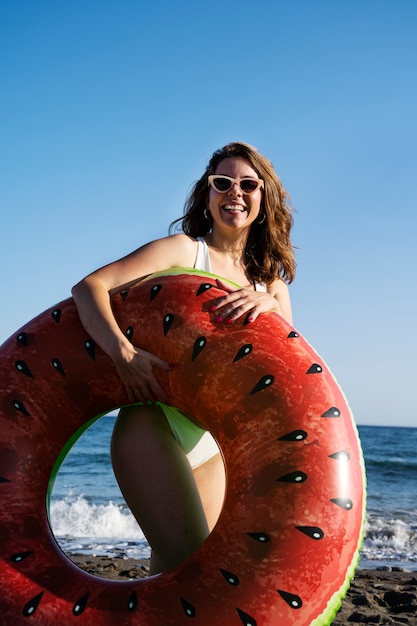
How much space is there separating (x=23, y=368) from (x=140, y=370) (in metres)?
0.44

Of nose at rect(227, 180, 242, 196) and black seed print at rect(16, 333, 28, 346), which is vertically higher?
nose at rect(227, 180, 242, 196)

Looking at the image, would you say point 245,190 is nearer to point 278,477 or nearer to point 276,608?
point 278,477

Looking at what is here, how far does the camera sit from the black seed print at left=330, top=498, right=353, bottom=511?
2.32 meters

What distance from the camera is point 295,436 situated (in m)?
2.36

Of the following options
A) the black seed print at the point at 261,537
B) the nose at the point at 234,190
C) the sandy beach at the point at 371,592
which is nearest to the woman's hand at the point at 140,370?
the black seed print at the point at 261,537

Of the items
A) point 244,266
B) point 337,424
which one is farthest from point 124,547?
point 337,424

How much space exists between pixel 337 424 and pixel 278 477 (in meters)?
0.29

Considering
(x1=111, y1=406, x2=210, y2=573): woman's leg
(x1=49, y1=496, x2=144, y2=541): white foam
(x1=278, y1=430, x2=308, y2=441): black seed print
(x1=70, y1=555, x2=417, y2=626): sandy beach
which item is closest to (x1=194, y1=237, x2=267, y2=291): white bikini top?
(x1=111, y1=406, x2=210, y2=573): woman's leg

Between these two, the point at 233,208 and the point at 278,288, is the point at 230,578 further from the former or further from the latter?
the point at 233,208

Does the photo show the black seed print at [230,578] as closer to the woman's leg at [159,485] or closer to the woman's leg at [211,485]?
the woman's leg at [159,485]

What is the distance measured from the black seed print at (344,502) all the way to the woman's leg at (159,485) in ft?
1.97

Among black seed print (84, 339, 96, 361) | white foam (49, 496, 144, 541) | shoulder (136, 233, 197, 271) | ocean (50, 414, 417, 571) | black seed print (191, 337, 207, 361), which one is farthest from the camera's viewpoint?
white foam (49, 496, 144, 541)

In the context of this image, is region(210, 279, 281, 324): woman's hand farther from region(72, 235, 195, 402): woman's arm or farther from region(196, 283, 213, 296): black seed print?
region(72, 235, 195, 402): woman's arm

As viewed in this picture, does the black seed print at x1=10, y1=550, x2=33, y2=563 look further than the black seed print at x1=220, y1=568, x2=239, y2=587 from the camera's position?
Yes
